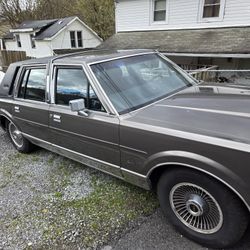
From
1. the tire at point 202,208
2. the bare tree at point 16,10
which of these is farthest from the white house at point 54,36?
the tire at point 202,208

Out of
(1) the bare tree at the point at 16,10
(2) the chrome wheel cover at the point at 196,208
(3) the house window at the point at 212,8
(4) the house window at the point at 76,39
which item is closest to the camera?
(2) the chrome wheel cover at the point at 196,208

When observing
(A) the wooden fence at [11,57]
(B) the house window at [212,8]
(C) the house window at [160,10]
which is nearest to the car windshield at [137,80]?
(B) the house window at [212,8]

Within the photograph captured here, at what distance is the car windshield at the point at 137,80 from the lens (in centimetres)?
277

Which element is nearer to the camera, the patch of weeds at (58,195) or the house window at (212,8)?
the patch of weeds at (58,195)

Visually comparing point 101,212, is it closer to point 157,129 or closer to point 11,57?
point 157,129

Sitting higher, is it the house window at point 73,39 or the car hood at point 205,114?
the car hood at point 205,114

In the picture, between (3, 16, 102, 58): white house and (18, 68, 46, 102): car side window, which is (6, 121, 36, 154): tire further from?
(3, 16, 102, 58): white house

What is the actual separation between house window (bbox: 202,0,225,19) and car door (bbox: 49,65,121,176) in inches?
364

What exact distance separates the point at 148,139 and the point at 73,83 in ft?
4.50

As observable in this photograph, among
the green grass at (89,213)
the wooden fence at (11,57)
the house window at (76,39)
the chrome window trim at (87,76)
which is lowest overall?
the wooden fence at (11,57)

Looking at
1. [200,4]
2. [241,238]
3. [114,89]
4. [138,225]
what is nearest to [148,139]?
[114,89]

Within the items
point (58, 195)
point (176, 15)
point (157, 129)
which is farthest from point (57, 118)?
point (176, 15)

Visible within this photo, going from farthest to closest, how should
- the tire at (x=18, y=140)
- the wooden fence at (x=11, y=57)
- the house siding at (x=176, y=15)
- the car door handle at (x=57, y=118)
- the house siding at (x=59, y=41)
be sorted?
the house siding at (x=59, y=41)
the wooden fence at (x=11, y=57)
the house siding at (x=176, y=15)
the tire at (x=18, y=140)
the car door handle at (x=57, y=118)

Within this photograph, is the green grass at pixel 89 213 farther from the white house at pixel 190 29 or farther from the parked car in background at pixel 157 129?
the white house at pixel 190 29
